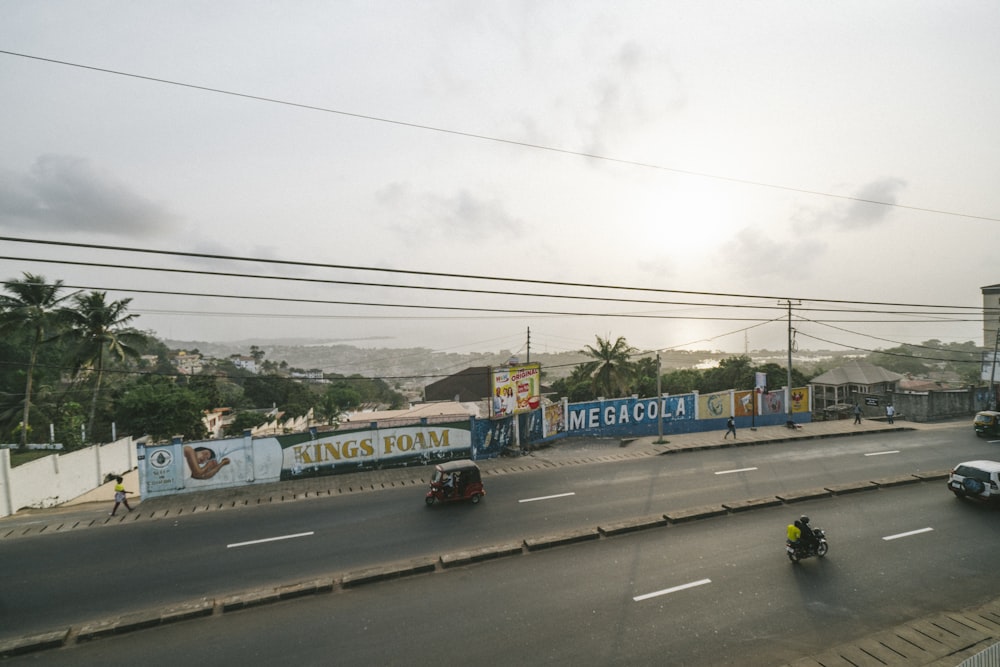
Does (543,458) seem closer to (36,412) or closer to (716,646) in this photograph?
(716,646)

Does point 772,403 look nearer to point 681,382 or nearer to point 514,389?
point 514,389

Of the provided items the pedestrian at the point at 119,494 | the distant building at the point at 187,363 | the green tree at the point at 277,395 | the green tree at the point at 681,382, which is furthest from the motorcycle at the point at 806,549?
the distant building at the point at 187,363

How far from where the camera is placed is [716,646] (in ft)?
30.4

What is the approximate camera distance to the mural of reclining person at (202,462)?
2245cm

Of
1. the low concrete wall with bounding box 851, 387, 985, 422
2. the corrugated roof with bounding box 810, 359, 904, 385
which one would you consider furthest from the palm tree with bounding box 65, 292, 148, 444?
the corrugated roof with bounding box 810, 359, 904, 385

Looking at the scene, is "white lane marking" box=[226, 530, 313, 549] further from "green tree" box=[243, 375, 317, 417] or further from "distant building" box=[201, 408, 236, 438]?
"green tree" box=[243, 375, 317, 417]

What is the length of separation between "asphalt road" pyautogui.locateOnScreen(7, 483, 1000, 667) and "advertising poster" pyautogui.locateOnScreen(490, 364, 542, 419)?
14.4 meters

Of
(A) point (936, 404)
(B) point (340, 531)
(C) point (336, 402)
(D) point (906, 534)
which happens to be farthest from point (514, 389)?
(C) point (336, 402)

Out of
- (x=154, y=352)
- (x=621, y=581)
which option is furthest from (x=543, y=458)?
(x=154, y=352)

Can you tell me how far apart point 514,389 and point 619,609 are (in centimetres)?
1845

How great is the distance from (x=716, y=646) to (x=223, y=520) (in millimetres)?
17566

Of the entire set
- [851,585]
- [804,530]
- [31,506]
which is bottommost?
[31,506]

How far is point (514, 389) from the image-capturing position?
28.8 m

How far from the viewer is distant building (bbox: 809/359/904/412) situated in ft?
175
